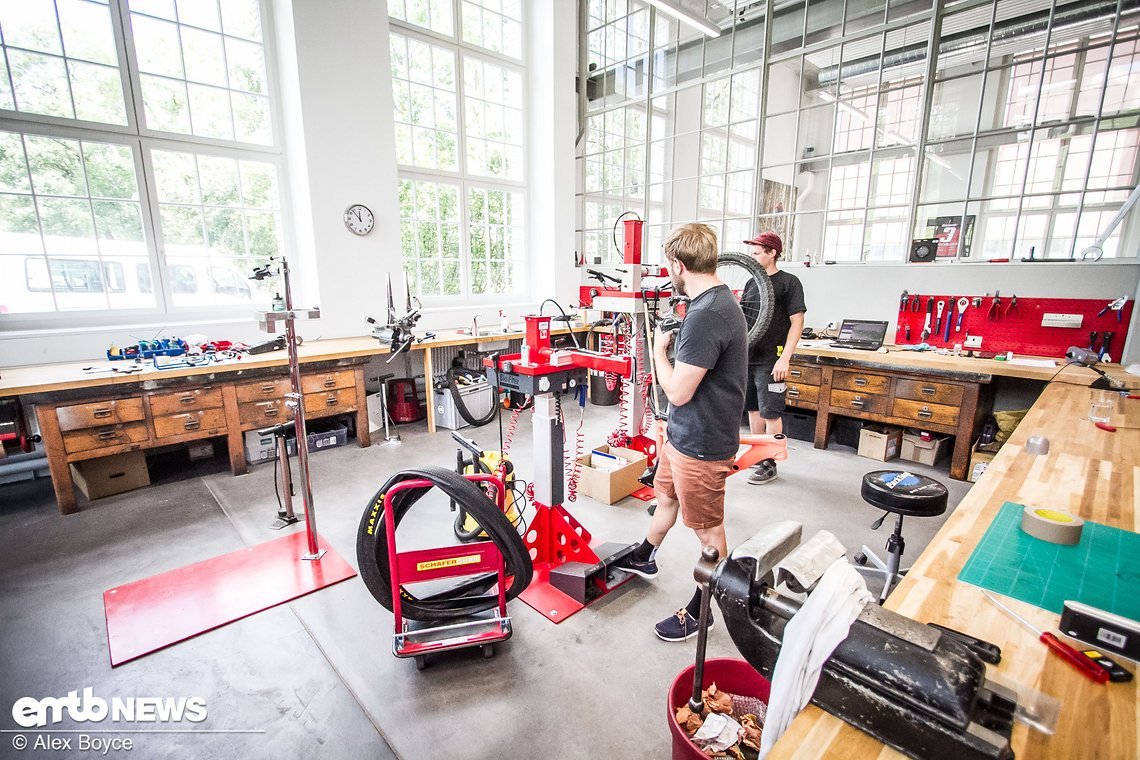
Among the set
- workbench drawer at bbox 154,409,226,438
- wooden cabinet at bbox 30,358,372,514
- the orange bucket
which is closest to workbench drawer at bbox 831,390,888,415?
the orange bucket

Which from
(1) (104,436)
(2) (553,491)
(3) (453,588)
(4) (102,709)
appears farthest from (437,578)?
(1) (104,436)

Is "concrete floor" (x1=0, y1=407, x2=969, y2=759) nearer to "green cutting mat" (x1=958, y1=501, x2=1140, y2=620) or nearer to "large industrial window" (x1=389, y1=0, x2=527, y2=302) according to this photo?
"green cutting mat" (x1=958, y1=501, x2=1140, y2=620)

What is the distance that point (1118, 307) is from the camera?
3246mm

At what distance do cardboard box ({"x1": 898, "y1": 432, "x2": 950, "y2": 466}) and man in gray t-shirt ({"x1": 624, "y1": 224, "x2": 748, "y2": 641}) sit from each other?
2.61 meters

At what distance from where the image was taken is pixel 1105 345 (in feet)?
11.1

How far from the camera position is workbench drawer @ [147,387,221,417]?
3.23 m

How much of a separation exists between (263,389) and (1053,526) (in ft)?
13.7

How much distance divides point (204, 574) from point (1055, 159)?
913cm

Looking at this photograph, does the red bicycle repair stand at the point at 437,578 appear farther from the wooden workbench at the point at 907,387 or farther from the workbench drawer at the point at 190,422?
the wooden workbench at the point at 907,387

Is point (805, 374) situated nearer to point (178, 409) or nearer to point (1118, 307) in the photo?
point (1118, 307)

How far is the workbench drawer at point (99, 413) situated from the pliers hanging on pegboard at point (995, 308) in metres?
5.87

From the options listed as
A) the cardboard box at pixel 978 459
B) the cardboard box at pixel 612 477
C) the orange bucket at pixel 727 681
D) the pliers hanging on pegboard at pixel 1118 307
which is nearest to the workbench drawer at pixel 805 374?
the cardboard box at pixel 978 459

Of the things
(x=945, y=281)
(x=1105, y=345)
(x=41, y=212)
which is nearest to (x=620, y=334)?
(x=945, y=281)

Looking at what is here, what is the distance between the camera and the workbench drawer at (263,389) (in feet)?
11.6
